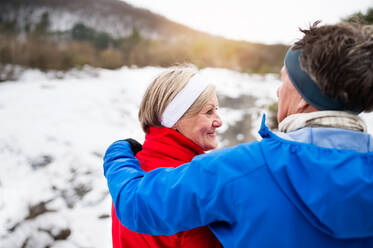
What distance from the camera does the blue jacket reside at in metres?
0.68

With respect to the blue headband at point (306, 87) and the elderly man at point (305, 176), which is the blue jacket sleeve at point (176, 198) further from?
the blue headband at point (306, 87)

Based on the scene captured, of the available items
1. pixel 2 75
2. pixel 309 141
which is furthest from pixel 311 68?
pixel 2 75

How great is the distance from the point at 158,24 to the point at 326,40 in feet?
41.5

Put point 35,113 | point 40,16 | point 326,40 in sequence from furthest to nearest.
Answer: point 40,16 < point 35,113 < point 326,40

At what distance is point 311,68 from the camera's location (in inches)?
32.1

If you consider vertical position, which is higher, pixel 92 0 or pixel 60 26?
pixel 92 0

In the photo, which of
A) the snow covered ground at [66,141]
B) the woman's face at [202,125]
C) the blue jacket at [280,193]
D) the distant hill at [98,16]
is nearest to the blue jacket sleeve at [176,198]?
the blue jacket at [280,193]

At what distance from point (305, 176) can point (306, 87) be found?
1.09ft

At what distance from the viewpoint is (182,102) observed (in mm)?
1428

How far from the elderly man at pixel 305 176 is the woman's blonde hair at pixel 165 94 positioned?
0.65 metres

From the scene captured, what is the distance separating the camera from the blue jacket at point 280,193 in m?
0.68

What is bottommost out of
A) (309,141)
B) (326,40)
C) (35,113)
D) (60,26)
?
(35,113)

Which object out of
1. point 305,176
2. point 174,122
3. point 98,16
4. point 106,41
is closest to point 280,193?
point 305,176

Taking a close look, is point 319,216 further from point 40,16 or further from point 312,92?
point 40,16
